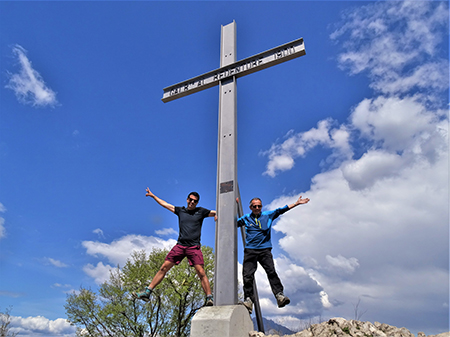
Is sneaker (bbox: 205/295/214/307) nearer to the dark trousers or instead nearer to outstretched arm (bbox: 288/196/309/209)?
the dark trousers

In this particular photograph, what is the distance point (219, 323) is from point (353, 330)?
4.54 feet

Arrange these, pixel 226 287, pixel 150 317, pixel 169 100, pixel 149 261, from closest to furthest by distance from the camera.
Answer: pixel 226 287 < pixel 169 100 < pixel 150 317 < pixel 149 261

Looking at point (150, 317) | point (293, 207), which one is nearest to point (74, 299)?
point (150, 317)

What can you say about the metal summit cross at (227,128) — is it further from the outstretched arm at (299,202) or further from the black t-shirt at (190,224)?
the outstretched arm at (299,202)

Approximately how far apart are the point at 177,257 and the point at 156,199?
1.05 metres

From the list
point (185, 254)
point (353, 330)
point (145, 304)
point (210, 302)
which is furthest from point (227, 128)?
point (145, 304)

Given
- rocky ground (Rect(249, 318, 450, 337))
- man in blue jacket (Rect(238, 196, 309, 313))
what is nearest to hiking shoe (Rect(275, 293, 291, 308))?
man in blue jacket (Rect(238, 196, 309, 313))

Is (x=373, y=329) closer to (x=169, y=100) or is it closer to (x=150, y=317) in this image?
(x=169, y=100)

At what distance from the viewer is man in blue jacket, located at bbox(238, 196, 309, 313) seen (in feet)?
13.6

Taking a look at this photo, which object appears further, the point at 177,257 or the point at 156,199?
the point at 156,199

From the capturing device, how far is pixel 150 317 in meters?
Answer: 19.2

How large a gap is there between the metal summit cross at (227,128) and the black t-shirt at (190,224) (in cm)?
28

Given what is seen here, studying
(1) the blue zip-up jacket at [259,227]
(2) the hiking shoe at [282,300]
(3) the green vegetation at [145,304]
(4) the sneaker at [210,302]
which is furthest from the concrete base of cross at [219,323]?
(3) the green vegetation at [145,304]

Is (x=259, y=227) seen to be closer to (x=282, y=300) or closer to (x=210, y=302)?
(x=282, y=300)
